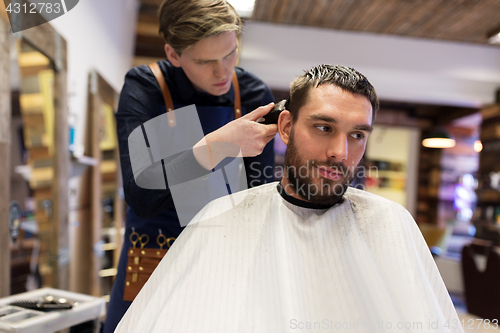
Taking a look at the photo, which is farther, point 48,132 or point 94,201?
point 94,201

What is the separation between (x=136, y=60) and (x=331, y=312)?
4730mm

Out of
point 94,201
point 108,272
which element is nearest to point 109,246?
point 108,272

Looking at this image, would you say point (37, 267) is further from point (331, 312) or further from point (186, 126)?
point (331, 312)

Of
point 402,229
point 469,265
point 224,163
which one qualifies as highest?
point 224,163

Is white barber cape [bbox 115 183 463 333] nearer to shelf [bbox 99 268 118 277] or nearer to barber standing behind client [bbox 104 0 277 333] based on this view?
barber standing behind client [bbox 104 0 277 333]

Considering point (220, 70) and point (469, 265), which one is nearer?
point (220, 70)

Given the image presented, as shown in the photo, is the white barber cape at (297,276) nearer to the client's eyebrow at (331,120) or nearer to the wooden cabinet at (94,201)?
Result: the client's eyebrow at (331,120)

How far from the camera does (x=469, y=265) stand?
3.99 m

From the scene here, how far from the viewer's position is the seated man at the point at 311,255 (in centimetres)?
94

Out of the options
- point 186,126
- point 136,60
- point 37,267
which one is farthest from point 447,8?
point 37,267

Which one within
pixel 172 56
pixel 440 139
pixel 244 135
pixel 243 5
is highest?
pixel 243 5

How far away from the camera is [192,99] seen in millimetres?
1310

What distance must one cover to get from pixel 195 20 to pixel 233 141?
1.29 ft

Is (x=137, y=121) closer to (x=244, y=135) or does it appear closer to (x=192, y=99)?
(x=192, y=99)
